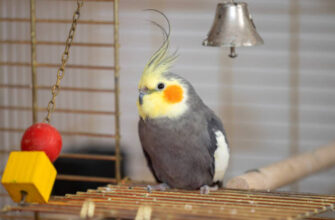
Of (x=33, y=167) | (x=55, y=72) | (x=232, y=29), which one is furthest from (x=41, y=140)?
(x=55, y=72)

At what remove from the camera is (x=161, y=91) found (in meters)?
1.45

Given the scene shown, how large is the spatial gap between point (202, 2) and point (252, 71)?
1.65ft

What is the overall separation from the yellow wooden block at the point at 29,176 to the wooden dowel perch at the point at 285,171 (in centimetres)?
63

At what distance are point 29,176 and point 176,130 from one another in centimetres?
46

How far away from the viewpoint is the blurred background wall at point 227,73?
10.00ft

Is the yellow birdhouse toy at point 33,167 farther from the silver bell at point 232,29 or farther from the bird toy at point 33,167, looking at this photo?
the silver bell at point 232,29

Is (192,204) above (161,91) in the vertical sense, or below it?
below

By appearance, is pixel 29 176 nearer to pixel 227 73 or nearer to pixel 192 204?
pixel 192 204

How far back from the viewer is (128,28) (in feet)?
10.9

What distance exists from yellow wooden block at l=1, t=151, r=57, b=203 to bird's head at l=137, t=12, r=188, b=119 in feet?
1.16

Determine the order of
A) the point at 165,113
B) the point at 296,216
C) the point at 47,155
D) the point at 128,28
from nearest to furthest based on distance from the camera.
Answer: the point at 296,216 < the point at 47,155 < the point at 165,113 < the point at 128,28

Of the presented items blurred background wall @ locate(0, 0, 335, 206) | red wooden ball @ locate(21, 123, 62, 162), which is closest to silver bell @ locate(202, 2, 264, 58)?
red wooden ball @ locate(21, 123, 62, 162)

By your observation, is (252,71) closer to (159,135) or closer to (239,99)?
(239,99)

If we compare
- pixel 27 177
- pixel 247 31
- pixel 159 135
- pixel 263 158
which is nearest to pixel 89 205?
pixel 27 177
